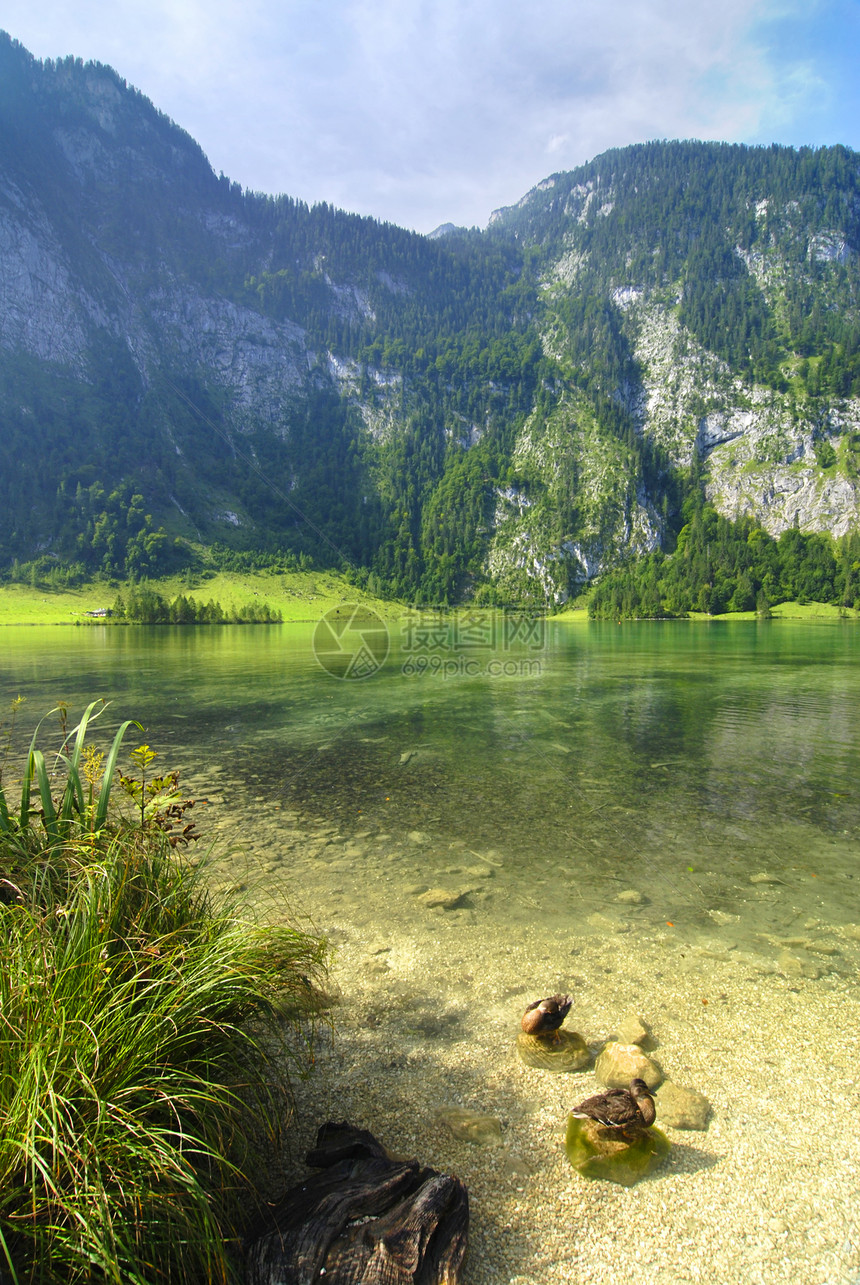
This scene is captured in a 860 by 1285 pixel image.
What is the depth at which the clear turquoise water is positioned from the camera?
27.1 feet

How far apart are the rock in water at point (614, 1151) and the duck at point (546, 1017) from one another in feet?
3.13

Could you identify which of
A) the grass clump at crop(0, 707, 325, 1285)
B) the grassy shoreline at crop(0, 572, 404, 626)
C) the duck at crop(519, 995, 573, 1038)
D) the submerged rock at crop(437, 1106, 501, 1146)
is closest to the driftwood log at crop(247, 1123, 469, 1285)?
the grass clump at crop(0, 707, 325, 1285)

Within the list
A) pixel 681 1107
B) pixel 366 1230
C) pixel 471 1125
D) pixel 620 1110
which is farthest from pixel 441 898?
pixel 366 1230

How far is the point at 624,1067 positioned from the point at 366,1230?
255 centimetres

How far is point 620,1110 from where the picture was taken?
4.04 metres

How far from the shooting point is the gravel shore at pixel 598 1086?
3373mm

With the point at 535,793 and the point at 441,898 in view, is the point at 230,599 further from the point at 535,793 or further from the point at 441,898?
the point at 441,898

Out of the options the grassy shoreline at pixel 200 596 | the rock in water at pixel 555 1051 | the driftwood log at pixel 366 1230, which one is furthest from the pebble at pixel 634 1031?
the grassy shoreline at pixel 200 596

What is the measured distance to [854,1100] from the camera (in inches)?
180

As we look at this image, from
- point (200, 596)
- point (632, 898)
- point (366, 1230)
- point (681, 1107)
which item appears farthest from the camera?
point (200, 596)

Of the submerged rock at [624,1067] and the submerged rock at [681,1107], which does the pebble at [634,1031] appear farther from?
the submerged rock at [681,1107]

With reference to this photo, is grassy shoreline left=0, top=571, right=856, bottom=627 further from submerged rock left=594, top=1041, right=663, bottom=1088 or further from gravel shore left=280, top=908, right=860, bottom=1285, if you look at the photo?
submerged rock left=594, top=1041, right=663, bottom=1088

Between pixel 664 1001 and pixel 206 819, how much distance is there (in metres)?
8.65

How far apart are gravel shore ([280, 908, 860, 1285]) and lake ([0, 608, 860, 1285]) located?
2 cm
